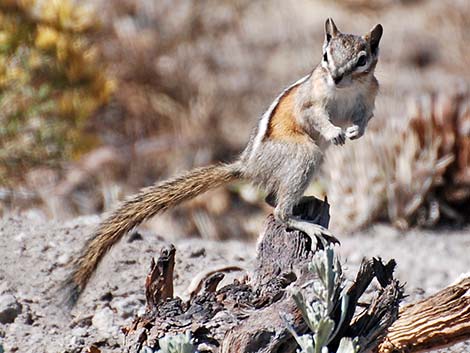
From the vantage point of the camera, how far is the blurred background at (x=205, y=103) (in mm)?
6922

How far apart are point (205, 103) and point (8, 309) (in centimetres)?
594

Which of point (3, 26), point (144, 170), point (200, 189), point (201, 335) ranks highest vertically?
point (3, 26)

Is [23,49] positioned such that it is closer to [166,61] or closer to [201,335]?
[166,61]

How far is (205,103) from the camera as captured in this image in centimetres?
987

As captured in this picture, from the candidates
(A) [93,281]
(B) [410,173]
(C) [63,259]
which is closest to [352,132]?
(A) [93,281]

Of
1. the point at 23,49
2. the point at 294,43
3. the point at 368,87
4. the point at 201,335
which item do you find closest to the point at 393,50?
the point at 294,43

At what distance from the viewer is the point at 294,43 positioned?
1110 cm

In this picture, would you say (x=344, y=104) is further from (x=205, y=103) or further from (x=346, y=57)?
(x=205, y=103)

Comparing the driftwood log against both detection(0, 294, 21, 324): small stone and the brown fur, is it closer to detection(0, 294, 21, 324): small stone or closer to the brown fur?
detection(0, 294, 21, 324): small stone

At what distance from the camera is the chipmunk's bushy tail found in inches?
150

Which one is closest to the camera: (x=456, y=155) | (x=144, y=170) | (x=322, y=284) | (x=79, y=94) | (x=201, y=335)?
(x=322, y=284)

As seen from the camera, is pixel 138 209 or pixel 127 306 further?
pixel 127 306

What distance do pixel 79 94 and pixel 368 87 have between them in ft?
11.9

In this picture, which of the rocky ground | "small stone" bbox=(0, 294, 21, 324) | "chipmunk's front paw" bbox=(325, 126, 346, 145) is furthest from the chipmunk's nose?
"small stone" bbox=(0, 294, 21, 324)
